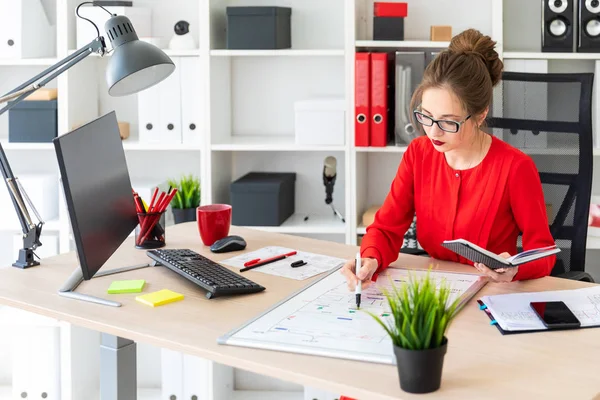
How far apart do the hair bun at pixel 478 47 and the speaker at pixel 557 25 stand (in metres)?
0.89

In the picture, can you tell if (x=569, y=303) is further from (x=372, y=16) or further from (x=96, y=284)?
(x=372, y=16)

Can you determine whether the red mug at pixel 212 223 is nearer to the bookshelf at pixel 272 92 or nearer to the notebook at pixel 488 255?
the notebook at pixel 488 255

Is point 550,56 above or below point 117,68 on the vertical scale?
above

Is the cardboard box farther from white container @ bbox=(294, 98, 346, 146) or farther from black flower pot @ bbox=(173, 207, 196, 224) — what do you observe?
black flower pot @ bbox=(173, 207, 196, 224)

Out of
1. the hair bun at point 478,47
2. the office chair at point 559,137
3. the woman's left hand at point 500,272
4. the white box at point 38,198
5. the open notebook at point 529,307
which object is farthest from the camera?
the white box at point 38,198

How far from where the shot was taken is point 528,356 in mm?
1443

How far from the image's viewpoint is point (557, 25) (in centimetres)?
297

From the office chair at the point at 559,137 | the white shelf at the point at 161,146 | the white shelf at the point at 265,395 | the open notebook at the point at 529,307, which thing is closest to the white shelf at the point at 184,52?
the white shelf at the point at 161,146

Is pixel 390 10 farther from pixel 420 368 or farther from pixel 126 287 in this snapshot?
pixel 420 368

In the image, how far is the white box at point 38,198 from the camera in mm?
3262

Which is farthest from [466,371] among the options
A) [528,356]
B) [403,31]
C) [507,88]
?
[403,31]

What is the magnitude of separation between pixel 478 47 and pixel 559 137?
0.43m

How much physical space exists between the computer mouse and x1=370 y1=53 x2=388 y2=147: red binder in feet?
3.30

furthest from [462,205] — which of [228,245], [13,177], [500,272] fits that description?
[13,177]
